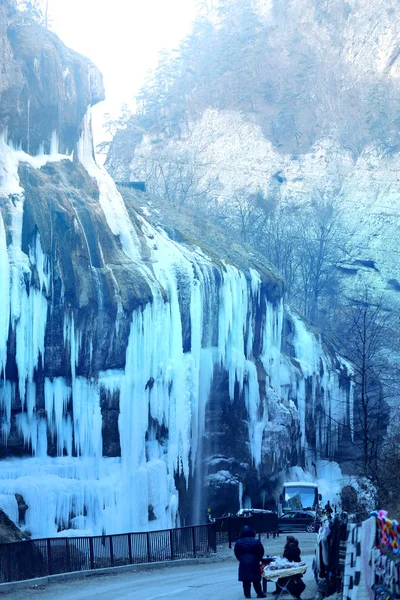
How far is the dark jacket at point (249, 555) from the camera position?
1584 centimetres

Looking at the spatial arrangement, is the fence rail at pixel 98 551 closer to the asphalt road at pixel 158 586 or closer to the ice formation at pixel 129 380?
the asphalt road at pixel 158 586

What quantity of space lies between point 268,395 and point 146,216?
8797mm

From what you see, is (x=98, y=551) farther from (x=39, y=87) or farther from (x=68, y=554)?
(x=39, y=87)

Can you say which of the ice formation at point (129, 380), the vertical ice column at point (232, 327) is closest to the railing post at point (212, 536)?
the ice formation at point (129, 380)

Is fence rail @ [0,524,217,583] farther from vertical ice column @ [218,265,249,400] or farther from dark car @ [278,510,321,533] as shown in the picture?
vertical ice column @ [218,265,249,400]

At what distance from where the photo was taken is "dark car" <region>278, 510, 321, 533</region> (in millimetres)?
38406

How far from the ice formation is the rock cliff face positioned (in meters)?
0.05

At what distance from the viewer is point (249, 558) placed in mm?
15883

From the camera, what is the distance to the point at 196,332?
37.7 m

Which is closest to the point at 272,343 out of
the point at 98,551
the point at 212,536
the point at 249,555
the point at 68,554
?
the point at 212,536

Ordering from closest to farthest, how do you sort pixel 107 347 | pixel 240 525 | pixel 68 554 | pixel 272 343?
pixel 68 554
pixel 240 525
pixel 107 347
pixel 272 343

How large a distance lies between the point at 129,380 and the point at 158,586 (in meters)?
15.8

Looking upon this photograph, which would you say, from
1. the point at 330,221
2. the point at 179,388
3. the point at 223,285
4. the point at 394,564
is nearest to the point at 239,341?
the point at 223,285

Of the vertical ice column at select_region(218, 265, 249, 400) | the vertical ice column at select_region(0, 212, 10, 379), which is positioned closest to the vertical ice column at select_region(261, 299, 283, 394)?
the vertical ice column at select_region(218, 265, 249, 400)
